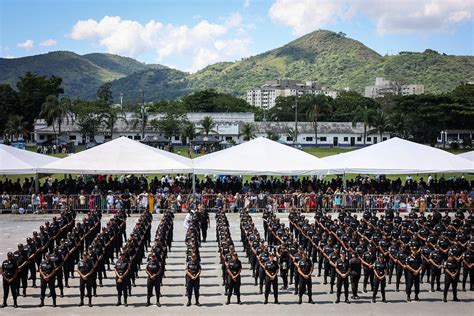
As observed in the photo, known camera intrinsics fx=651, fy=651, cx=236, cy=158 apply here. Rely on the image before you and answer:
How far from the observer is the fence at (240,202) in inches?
1121

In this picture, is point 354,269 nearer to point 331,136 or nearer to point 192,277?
point 192,277

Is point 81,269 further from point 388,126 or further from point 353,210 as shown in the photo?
point 388,126

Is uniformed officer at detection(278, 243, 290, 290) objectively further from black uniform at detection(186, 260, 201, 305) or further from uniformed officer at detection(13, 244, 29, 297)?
uniformed officer at detection(13, 244, 29, 297)

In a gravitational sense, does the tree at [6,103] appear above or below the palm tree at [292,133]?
above

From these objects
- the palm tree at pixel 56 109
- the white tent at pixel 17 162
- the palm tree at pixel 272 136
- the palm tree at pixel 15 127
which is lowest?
the white tent at pixel 17 162

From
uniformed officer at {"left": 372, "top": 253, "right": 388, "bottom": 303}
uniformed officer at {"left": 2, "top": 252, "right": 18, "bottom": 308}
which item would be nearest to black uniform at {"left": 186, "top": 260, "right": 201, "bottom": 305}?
uniformed officer at {"left": 2, "top": 252, "right": 18, "bottom": 308}

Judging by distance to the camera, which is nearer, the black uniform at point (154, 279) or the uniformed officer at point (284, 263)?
the black uniform at point (154, 279)

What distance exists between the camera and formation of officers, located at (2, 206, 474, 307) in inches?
565

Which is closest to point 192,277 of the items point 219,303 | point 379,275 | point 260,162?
point 219,303

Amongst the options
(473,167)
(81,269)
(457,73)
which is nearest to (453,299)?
(81,269)

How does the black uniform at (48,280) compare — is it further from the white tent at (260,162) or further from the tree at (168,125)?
the tree at (168,125)

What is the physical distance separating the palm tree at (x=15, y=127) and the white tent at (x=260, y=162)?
193 ft

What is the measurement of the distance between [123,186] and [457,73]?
181 meters

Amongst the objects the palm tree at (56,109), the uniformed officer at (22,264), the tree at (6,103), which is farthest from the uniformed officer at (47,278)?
the tree at (6,103)
